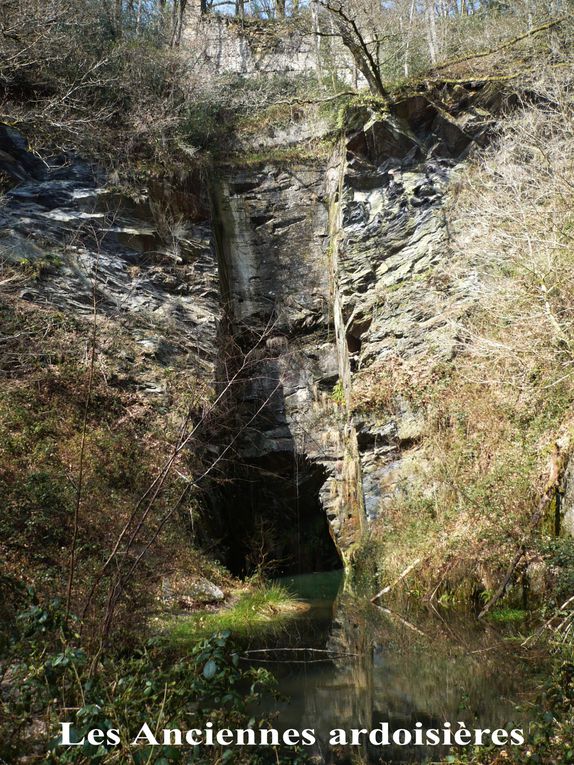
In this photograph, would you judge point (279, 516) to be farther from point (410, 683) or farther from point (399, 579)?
point (410, 683)

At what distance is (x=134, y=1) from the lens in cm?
1972

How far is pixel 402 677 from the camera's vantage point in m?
5.45

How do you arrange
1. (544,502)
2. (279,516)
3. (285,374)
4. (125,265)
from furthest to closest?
(279,516)
(285,374)
(125,265)
(544,502)

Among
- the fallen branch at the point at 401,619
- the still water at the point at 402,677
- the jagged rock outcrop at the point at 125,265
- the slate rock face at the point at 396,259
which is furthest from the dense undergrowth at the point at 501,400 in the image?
the jagged rock outcrop at the point at 125,265

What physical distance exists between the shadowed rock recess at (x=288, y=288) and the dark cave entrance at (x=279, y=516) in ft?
0.15

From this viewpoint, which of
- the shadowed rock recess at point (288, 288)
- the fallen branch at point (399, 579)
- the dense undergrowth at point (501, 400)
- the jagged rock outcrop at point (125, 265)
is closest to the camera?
the dense undergrowth at point (501, 400)

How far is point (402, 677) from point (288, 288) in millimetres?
11524

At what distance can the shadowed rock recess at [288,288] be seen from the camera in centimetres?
1233

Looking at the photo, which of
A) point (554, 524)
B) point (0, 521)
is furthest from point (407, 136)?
point (0, 521)

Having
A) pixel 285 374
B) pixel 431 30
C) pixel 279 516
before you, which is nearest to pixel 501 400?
pixel 285 374

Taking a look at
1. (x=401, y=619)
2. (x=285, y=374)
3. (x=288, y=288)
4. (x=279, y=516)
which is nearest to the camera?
(x=401, y=619)

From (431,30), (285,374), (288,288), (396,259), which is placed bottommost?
(285,374)

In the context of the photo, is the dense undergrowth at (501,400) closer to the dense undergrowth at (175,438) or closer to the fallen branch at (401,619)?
the dense undergrowth at (175,438)

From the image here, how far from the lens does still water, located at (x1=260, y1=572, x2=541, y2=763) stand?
13.9 feet
